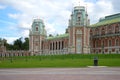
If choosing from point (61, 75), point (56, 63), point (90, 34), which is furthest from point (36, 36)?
point (61, 75)

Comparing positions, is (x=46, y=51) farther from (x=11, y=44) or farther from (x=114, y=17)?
(x=11, y=44)

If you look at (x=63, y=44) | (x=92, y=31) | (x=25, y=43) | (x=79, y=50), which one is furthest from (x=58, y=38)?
(x=25, y=43)

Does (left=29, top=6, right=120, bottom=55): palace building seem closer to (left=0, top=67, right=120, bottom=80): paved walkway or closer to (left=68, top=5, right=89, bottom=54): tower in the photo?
(left=68, top=5, right=89, bottom=54): tower

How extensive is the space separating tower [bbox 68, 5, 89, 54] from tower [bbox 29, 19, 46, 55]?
3173 cm

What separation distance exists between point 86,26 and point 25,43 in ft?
250

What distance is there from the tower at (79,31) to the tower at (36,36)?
31730 millimetres

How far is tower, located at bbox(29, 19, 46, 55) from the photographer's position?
117438 mm

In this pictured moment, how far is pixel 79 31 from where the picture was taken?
3482 inches

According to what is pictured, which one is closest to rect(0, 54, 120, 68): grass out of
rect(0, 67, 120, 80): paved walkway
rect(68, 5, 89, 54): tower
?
rect(0, 67, 120, 80): paved walkway

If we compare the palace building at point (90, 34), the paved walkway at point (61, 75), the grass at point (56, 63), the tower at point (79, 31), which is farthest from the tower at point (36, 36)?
the paved walkway at point (61, 75)

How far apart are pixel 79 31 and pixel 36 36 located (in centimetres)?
3600

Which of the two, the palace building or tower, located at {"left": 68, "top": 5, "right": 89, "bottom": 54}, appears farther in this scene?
tower, located at {"left": 68, "top": 5, "right": 89, "bottom": 54}

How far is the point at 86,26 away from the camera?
89.1 m

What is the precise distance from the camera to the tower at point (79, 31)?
8697 cm
